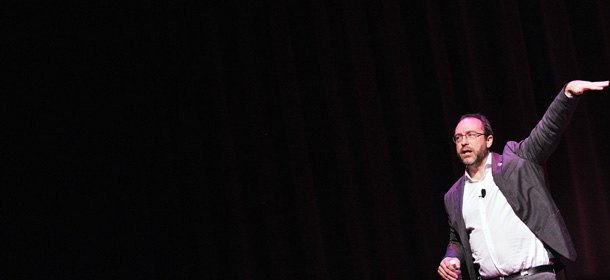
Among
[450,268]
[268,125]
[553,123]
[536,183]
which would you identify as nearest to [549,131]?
[553,123]

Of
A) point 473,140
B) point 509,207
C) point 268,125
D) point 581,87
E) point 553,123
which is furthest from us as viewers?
point 268,125

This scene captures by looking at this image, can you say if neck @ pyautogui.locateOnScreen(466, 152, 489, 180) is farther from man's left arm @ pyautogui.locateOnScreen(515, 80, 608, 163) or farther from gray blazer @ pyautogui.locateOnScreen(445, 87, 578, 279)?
man's left arm @ pyautogui.locateOnScreen(515, 80, 608, 163)

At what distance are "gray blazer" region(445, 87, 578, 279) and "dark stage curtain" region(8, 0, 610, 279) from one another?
36.4 inches

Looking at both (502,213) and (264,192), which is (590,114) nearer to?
(502,213)

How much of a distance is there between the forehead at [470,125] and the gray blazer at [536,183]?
0.15 meters

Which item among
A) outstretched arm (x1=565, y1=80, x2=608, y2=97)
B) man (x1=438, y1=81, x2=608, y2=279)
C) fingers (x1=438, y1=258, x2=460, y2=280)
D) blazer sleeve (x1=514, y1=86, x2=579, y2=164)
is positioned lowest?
fingers (x1=438, y1=258, x2=460, y2=280)

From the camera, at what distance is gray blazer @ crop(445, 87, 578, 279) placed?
2.36m

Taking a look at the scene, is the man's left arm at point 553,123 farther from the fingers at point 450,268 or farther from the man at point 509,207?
the fingers at point 450,268

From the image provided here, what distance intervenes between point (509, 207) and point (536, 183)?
15 centimetres

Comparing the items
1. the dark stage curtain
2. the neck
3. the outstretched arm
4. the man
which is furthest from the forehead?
the dark stage curtain

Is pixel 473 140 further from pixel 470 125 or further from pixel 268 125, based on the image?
pixel 268 125

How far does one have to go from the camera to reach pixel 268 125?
4316 millimetres

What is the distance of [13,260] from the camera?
173 inches

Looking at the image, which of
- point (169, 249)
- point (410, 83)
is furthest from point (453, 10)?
point (169, 249)
